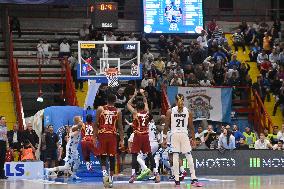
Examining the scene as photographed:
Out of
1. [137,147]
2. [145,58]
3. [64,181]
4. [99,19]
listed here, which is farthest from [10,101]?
[137,147]

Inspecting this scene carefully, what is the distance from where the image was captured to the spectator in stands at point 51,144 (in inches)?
1216

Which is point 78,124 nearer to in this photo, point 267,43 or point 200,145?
point 200,145

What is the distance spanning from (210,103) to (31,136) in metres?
10.5

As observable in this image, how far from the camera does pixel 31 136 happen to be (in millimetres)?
31516

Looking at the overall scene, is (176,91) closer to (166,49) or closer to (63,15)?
(166,49)

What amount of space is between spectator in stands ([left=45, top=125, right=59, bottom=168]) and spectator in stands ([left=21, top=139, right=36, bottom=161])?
69 centimetres

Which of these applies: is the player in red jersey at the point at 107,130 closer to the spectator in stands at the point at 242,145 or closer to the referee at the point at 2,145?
the referee at the point at 2,145

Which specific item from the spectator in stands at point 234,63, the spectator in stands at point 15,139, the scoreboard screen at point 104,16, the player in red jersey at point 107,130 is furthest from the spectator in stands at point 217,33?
the player in red jersey at point 107,130

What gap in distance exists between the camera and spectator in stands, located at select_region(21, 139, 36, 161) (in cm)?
2986

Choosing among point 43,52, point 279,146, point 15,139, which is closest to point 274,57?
point 279,146

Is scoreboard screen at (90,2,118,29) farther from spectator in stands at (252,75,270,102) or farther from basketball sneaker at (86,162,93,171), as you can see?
spectator in stands at (252,75,270,102)

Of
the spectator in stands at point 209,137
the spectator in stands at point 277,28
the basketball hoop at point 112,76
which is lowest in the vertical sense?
the spectator in stands at point 209,137

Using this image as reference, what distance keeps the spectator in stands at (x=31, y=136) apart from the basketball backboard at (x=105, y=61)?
9.82 feet

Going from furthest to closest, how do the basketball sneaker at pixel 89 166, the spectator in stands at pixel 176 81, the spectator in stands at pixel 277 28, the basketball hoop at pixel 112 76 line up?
the spectator in stands at pixel 277 28 < the spectator in stands at pixel 176 81 < the basketball hoop at pixel 112 76 < the basketball sneaker at pixel 89 166
